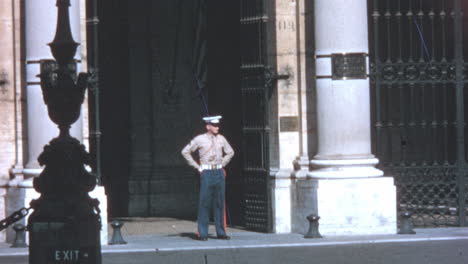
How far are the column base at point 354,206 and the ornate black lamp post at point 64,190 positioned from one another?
28.0 ft

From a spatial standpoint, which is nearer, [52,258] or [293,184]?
[52,258]

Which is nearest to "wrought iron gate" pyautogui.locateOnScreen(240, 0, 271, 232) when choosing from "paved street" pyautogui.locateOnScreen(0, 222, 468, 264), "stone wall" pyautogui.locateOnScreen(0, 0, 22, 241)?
"paved street" pyautogui.locateOnScreen(0, 222, 468, 264)

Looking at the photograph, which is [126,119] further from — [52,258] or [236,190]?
[52,258]

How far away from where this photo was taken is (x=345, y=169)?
56.1ft

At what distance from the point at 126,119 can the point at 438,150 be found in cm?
666

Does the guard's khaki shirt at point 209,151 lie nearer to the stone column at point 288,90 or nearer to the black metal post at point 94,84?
the stone column at point 288,90

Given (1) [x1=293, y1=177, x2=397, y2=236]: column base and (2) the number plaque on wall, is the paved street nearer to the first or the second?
(1) [x1=293, y1=177, x2=397, y2=236]: column base

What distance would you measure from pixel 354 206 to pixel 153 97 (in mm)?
7274

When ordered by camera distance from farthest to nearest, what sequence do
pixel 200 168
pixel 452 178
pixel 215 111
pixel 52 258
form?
pixel 215 111 → pixel 452 178 → pixel 200 168 → pixel 52 258

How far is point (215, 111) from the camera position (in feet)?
72.1

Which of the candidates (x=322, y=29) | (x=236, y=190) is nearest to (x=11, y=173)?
(x=236, y=190)

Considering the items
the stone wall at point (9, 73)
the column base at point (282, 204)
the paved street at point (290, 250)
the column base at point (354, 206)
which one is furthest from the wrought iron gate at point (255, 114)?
the stone wall at point (9, 73)

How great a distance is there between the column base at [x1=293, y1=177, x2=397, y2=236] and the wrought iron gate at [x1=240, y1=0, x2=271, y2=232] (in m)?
1.22

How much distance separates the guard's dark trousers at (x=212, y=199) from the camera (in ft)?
55.9
